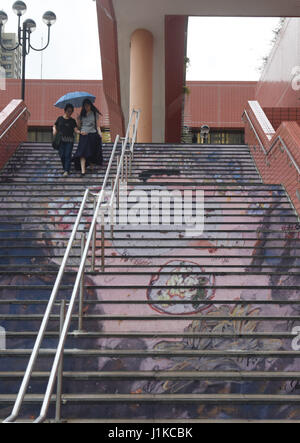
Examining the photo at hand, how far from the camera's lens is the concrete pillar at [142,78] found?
47.2ft

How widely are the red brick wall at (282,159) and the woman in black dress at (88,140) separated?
9.32 feet

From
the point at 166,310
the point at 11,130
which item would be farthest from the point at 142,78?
the point at 166,310

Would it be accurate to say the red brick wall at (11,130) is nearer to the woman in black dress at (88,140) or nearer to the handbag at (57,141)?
the handbag at (57,141)

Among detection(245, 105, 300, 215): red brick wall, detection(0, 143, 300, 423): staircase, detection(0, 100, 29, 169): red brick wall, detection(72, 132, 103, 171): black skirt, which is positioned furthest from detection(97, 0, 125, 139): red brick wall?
detection(0, 143, 300, 423): staircase

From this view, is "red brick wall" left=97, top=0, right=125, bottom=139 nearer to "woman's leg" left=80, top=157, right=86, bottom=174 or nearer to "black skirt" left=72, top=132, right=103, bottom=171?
"black skirt" left=72, top=132, right=103, bottom=171

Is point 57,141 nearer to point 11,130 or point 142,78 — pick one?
point 11,130

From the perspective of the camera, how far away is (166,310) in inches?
205

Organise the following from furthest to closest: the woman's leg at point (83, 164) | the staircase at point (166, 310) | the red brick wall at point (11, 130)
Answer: the red brick wall at point (11, 130) → the woman's leg at point (83, 164) → the staircase at point (166, 310)

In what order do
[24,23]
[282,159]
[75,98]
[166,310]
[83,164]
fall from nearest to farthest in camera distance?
[166,310]
[282,159]
[83,164]
[75,98]
[24,23]

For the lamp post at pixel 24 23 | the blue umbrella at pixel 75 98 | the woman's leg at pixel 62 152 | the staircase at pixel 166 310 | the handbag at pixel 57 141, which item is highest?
the lamp post at pixel 24 23

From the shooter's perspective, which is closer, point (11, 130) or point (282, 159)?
point (282, 159)

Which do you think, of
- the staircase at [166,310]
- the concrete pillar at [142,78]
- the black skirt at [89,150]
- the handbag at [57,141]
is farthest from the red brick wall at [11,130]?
the concrete pillar at [142,78]

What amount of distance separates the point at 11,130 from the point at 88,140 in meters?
2.16

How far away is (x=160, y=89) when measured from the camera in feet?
53.2
